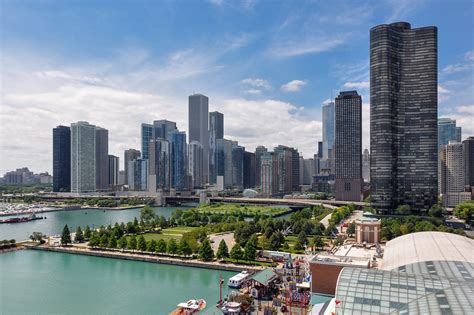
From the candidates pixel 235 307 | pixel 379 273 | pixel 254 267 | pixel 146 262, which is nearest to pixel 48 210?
pixel 146 262

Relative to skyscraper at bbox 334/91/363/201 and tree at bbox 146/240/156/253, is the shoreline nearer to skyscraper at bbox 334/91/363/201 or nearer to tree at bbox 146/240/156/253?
tree at bbox 146/240/156/253

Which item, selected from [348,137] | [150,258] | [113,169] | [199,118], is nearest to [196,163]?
[199,118]

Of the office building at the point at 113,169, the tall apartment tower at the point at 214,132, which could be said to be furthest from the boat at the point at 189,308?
the tall apartment tower at the point at 214,132

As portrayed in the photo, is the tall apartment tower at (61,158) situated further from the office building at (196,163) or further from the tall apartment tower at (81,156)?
the office building at (196,163)

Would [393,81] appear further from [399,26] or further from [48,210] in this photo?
[48,210]

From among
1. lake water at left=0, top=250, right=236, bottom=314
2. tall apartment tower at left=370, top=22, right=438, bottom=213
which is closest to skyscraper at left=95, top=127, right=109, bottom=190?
tall apartment tower at left=370, top=22, right=438, bottom=213

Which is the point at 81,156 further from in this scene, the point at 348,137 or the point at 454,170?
the point at 454,170

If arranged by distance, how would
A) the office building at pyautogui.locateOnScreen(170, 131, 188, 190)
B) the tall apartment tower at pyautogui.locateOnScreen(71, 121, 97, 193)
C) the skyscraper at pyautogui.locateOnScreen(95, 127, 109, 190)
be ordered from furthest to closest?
1. the skyscraper at pyautogui.locateOnScreen(95, 127, 109, 190)
2. the office building at pyautogui.locateOnScreen(170, 131, 188, 190)
3. the tall apartment tower at pyautogui.locateOnScreen(71, 121, 97, 193)
